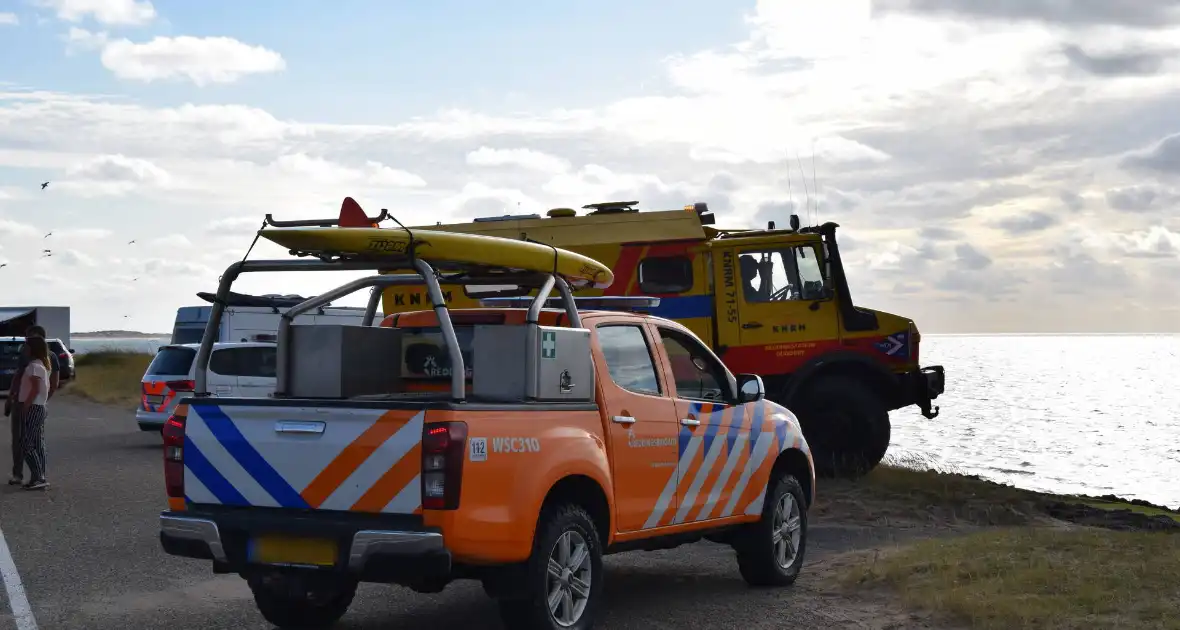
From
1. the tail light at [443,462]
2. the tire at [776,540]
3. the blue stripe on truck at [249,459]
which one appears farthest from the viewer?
the tire at [776,540]

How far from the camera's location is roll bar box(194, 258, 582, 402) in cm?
718

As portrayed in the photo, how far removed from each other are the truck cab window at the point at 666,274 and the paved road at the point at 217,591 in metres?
4.54

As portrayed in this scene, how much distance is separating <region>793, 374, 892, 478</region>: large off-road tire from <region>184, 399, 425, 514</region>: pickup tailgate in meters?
10.1

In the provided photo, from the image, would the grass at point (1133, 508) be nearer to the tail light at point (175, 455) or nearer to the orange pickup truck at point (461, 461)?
the orange pickup truck at point (461, 461)

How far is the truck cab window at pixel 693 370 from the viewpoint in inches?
367

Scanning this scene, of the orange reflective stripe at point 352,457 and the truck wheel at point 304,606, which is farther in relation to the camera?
the truck wheel at point 304,606

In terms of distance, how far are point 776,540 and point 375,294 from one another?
3.20 meters

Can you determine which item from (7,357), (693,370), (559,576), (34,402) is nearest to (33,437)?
(34,402)

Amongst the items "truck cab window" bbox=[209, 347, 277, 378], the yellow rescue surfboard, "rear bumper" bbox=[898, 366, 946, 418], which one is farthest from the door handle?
"truck cab window" bbox=[209, 347, 277, 378]

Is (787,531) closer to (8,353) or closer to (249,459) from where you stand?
(249,459)

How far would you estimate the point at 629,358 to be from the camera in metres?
8.84

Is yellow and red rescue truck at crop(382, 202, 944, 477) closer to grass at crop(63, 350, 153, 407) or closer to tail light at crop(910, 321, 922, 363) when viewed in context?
tail light at crop(910, 321, 922, 363)

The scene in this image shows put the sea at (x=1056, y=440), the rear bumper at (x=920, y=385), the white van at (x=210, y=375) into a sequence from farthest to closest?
the sea at (x=1056, y=440) < the white van at (x=210, y=375) < the rear bumper at (x=920, y=385)

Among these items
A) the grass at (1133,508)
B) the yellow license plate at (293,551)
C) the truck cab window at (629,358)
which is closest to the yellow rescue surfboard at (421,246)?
the truck cab window at (629,358)
